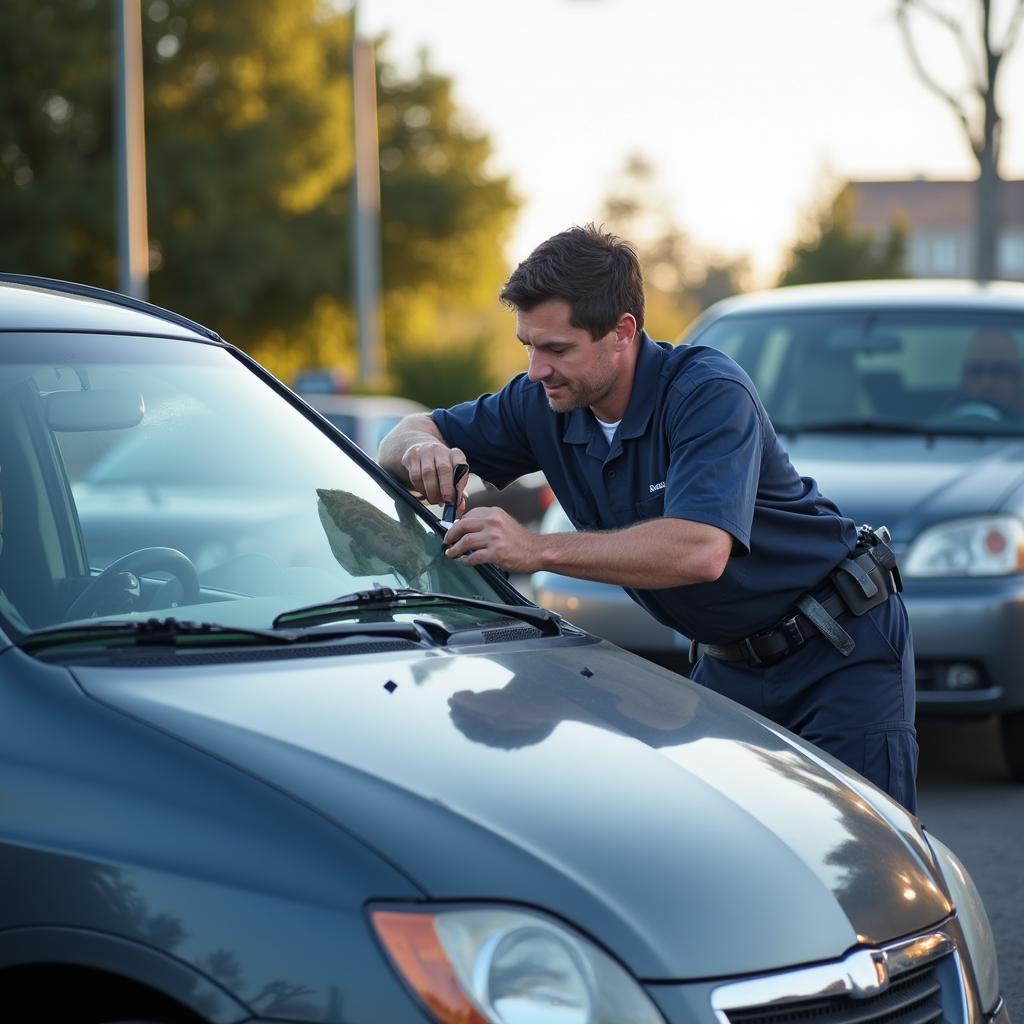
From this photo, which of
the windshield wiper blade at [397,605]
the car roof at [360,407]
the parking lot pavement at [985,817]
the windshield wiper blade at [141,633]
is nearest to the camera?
the windshield wiper blade at [141,633]

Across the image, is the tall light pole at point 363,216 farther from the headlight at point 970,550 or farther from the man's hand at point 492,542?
the man's hand at point 492,542

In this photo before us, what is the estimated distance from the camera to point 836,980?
2.46 metres

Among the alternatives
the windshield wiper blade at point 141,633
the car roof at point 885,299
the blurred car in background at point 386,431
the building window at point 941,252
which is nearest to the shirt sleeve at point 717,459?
the windshield wiper blade at point 141,633

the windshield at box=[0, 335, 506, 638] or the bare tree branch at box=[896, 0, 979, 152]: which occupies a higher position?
the bare tree branch at box=[896, 0, 979, 152]

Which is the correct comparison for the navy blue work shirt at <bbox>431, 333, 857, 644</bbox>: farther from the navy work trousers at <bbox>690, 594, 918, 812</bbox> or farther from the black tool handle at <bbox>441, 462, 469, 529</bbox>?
the black tool handle at <bbox>441, 462, 469, 529</bbox>

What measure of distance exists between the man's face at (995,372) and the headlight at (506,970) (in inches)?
216

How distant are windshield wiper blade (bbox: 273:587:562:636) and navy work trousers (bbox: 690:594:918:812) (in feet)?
2.45

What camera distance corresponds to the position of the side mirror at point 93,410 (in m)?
3.36

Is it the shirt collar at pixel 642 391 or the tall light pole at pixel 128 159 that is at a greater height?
the tall light pole at pixel 128 159

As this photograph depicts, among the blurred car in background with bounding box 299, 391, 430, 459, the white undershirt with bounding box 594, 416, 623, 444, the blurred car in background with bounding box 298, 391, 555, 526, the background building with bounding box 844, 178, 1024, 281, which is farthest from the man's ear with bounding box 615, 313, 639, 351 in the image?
the background building with bounding box 844, 178, 1024, 281

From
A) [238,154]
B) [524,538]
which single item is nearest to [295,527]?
[524,538]

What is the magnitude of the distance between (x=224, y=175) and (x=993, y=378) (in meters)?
31.2

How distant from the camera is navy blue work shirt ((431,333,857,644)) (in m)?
3.64

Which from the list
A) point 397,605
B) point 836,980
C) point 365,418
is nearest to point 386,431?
point 365,418
